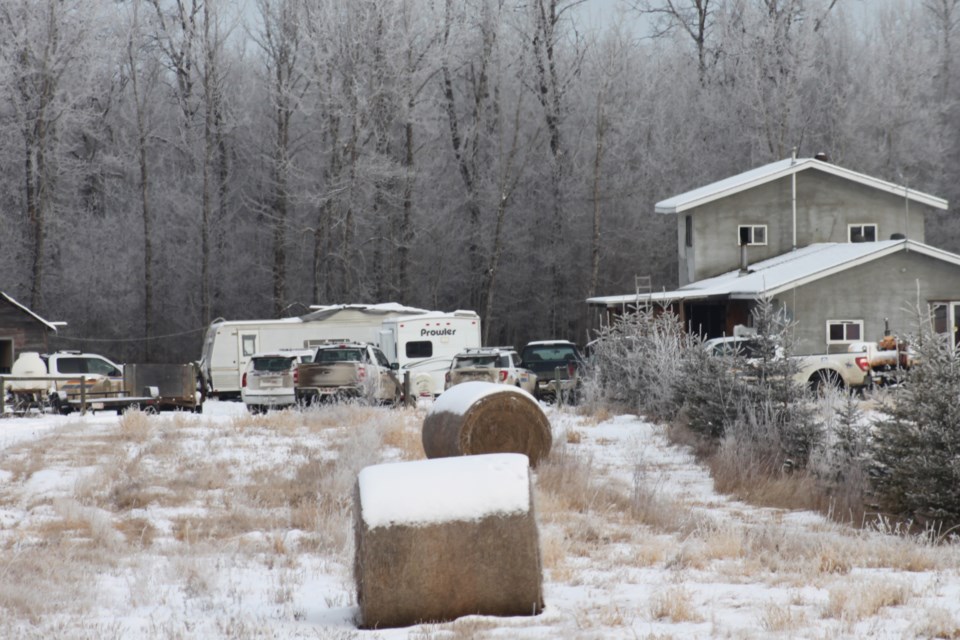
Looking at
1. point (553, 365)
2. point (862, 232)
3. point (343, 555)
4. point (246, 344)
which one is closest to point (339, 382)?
point (553, 365)

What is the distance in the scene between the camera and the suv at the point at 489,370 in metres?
27.6

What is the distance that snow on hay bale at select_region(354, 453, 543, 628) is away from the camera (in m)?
7.86

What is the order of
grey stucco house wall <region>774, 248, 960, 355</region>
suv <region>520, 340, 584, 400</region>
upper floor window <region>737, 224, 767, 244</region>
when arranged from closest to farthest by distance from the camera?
suv <region>520, 340, 584, 400</region> → grey stucco house wall <region>774, 248, 960, 355</region> → upper floor window <region>737, 224, 767, 244</region>

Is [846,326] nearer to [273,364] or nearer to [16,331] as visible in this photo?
[273,364]

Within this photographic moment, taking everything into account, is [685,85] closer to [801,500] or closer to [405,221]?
[405,221]

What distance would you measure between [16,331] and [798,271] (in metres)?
22.4

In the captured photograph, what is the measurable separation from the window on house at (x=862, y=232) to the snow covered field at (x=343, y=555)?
2511 centimetres

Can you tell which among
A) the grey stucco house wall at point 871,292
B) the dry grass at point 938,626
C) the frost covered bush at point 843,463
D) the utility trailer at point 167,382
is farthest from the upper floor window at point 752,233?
the dry grass at point 938,626

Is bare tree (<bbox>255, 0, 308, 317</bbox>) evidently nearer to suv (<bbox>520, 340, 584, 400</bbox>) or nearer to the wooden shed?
the wooden shed

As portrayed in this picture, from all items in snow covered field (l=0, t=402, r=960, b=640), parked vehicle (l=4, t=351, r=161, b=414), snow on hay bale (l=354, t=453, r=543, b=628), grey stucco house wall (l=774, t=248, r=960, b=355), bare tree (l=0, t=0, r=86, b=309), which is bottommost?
snow covered field (l=0, t=402, r=960, b=640)

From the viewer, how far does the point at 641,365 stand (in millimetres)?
24625

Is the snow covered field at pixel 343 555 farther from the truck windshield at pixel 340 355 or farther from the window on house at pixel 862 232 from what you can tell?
the window on house at pixel 862 232

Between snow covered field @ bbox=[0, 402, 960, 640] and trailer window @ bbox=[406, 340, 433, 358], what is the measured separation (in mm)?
14250

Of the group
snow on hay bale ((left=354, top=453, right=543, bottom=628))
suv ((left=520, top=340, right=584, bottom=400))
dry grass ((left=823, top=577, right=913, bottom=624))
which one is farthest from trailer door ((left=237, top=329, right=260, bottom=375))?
dry grass ((left=823, top=577, right=913, bottom=624))
